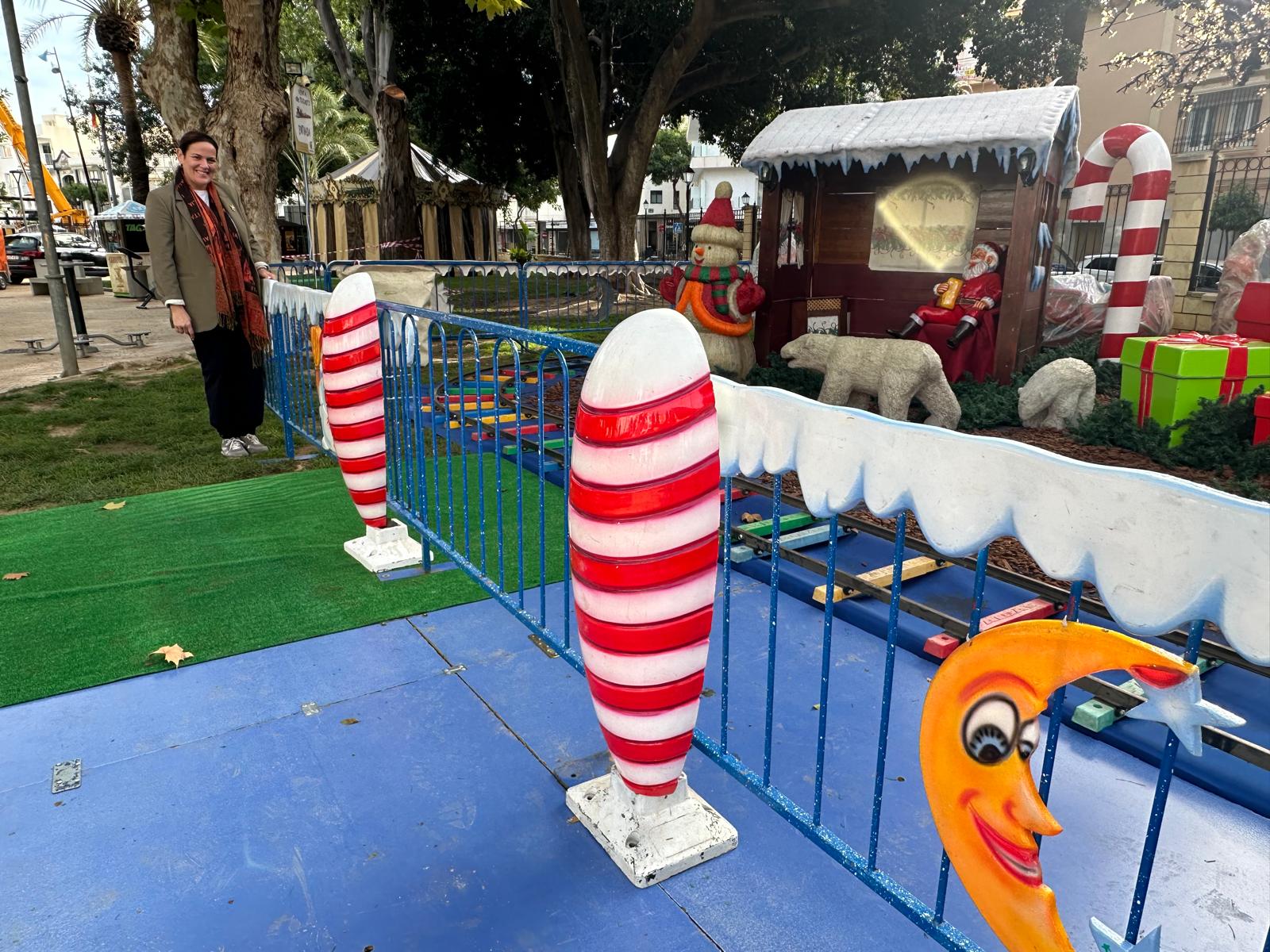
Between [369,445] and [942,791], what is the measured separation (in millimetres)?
3181

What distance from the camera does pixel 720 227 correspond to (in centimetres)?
823

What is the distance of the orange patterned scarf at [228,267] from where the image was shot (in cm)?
532

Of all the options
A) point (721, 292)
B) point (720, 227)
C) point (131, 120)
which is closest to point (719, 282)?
point (721, 292)

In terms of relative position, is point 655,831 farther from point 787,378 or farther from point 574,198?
point 574,198

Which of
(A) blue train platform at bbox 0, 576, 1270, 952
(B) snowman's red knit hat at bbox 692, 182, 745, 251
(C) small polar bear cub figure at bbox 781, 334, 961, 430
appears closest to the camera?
(A) blue train platform at bbox 0, 576, 1270, 952

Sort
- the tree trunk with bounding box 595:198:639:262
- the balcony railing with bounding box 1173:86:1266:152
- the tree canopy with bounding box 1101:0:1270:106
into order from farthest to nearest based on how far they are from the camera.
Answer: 1. the balcony railing with bounding box 1173:86:1266:152
2. the tree trunk with bounding box 595:198:639:262
3. the tree canopy with bounding box 1101:0:1270:106

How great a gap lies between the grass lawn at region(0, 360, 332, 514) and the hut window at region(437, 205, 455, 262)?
1538 cm

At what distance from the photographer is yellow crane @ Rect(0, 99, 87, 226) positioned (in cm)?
1489

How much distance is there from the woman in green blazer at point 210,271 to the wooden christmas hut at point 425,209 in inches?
677

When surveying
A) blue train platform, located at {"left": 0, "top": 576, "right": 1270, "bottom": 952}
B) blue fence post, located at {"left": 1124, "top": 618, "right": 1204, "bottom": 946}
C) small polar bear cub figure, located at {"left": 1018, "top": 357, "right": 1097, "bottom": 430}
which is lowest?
blue train platform, located at {"left": 0, "top": 576, "right": 1270, "bottom": 952}

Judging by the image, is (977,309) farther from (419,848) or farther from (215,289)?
(419,848)

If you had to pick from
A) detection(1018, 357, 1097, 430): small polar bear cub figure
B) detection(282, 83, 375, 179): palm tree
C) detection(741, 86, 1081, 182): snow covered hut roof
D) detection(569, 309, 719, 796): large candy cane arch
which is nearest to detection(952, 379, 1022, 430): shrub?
detection(1018, 357, 1097, 430): small polar bear cub figure

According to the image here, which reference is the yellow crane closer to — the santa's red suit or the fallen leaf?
the fallen leaf

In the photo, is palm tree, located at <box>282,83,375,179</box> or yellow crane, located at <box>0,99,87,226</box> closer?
yellow crane, located at <box>0,99,87,226</box>
